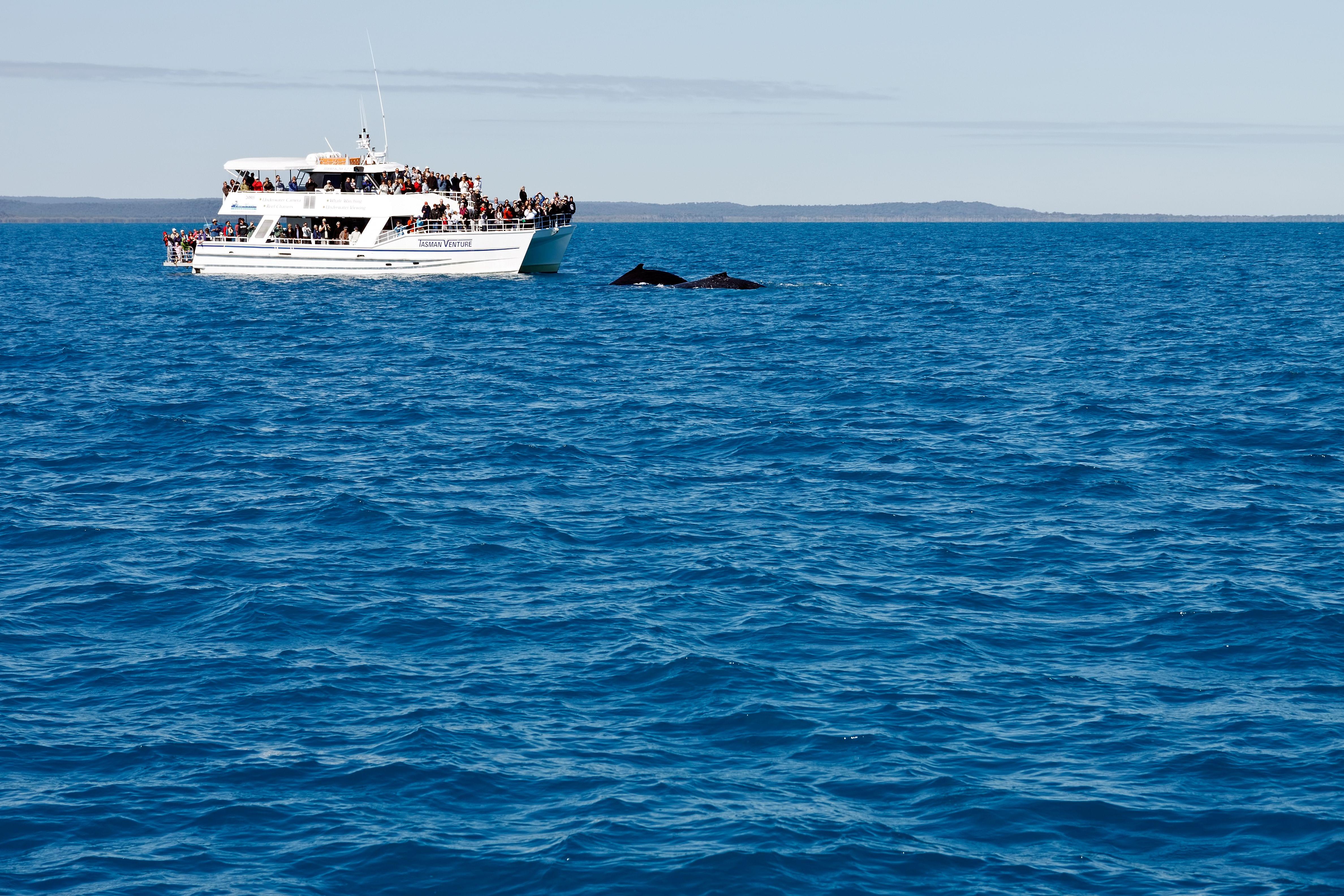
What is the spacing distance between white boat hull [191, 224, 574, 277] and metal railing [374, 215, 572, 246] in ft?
0.60

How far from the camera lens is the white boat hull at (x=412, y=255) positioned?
68188 mm

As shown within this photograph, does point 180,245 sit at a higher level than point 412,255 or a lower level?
higher

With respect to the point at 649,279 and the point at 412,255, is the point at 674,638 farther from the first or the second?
the point at 649,279

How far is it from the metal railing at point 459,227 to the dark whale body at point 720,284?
8.98 metres

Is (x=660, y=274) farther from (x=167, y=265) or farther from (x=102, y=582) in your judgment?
(x=102, y=582)

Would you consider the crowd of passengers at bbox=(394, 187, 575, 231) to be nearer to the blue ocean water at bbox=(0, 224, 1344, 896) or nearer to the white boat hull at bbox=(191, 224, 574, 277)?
the white boat hull at bbox=(191, 224, 574, 277)

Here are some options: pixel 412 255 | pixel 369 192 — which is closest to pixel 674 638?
pixel 412 255

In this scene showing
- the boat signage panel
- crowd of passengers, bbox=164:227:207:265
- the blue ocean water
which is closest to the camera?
the blue ocean water

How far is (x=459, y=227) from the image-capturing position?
6856 cm

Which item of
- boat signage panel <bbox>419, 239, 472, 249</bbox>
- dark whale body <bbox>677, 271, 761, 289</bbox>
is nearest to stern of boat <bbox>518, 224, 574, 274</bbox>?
boat signage panel <bbox>419, 239, 472, 249</bbox>

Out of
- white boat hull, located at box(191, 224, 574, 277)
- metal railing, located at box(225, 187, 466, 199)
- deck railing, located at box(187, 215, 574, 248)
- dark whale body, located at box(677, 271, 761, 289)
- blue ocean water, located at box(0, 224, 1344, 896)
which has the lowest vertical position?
blue ocean water, located at box(0, 224, 1344, 896)

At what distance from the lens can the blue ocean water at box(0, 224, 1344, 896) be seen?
10531 millimetres

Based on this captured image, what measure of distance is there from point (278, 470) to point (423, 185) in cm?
4559

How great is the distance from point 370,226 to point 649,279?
16059 millimetres
